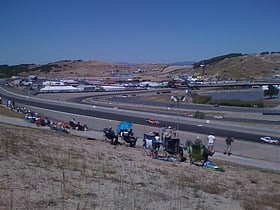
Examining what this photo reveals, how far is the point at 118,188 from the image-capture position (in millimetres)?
8984

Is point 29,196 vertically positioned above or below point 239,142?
above

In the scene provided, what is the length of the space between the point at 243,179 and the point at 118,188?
7793mm

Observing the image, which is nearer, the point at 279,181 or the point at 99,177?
the point at 99,177

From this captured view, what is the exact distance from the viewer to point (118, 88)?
505ft

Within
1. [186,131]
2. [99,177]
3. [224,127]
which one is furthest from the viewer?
[224,127]

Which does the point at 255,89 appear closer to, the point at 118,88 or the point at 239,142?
the point at 118,88

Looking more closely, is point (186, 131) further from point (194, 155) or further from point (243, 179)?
point (243, 179)

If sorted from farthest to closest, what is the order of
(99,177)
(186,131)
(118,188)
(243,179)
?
(186,131) → (243,179) → (99,177) → (118,188)

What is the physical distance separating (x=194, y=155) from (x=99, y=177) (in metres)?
9.18

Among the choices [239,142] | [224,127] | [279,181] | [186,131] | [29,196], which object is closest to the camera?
[29,196]

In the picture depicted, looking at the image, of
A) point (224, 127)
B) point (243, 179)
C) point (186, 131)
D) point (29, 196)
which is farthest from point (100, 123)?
point (29, 196)

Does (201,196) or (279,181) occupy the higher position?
(201,196)

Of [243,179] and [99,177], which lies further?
[243,179]

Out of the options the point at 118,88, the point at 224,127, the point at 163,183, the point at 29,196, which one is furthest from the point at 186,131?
the point at 118,88
